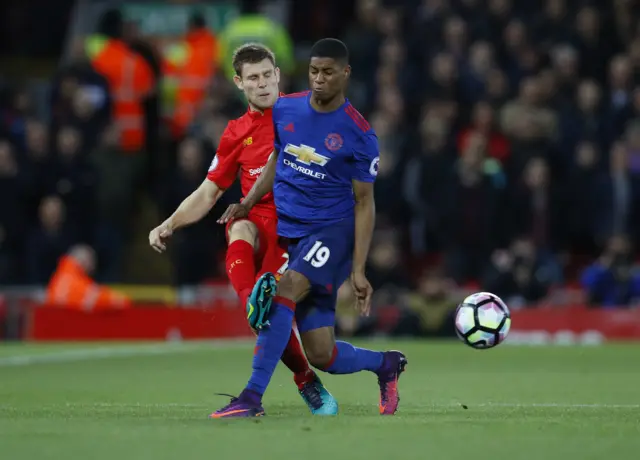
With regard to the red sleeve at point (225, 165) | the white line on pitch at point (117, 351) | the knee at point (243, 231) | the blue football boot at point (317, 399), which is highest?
the red sleeve at point (225, 165)

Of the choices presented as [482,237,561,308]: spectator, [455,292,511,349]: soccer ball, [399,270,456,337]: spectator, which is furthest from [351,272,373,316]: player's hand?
[482,237,561,308]: spectator

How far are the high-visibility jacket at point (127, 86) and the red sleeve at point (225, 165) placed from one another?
10.2 meters

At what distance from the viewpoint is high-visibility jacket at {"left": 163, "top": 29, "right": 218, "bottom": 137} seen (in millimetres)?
20000

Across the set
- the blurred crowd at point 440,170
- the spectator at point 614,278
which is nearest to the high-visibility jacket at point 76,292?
the blurred crowd at point 440,170

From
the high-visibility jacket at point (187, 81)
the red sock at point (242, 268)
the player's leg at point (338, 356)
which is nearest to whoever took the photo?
the player's leg at point (338, 356)

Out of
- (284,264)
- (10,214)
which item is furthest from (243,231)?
(10,214)

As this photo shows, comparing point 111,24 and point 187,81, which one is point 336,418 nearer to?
point 187,81

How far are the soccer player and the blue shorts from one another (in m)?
0.29

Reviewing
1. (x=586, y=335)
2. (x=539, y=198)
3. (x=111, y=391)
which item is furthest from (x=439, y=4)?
(x=111, y=391)

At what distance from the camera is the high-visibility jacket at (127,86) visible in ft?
63.0

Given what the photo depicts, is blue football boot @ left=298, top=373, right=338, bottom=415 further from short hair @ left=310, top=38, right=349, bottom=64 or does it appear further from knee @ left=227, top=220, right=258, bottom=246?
short hair @ left=310, top=38, right=349, bottom=64

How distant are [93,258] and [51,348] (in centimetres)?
174

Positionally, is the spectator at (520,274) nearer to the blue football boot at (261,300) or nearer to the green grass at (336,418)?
the green grass at (336,418)

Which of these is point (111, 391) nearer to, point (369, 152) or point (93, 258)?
point (369, 152)
